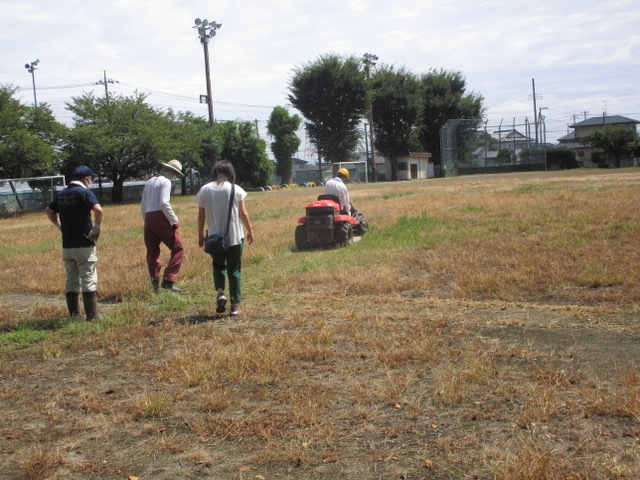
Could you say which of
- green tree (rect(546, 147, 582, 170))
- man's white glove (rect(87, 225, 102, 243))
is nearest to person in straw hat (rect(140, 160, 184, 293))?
man's white glove (rect(87, 225, 102, 243))

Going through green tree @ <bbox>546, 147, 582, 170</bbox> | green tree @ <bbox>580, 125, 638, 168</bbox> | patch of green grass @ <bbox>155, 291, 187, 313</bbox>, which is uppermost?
green tree @ <bbox>580, 125, 638, 168</bbox>

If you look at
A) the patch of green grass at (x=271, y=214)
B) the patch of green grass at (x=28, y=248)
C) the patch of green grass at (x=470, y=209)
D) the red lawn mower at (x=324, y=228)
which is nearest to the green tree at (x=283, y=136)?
the patch of green grass at (x=271, y=214)

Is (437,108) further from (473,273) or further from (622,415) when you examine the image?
(622,415)

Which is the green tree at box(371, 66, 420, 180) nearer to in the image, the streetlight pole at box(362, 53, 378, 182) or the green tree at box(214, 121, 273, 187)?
the streetlight pole at box(362, 53, 378, 182)

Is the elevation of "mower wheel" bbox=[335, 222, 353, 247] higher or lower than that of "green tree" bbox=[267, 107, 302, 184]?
lower

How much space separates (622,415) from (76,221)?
566cm

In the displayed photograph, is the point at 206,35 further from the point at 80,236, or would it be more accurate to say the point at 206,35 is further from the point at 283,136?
the point at 80,236

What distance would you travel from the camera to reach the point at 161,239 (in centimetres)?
886

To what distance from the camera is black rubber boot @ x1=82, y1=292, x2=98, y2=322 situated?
7.11 m

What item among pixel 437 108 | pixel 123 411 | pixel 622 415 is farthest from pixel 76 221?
pixel 437 108

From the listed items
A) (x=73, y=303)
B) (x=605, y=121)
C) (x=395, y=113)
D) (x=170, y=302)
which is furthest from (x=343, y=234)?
(x=605, y=121)

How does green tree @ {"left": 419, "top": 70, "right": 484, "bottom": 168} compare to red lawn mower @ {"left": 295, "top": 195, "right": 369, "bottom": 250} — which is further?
green tree @ {"left": 419, "top": 70, "right": 484, "bottom": 168}

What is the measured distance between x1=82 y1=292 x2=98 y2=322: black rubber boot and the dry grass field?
198 mm

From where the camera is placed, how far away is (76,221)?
712 cm
